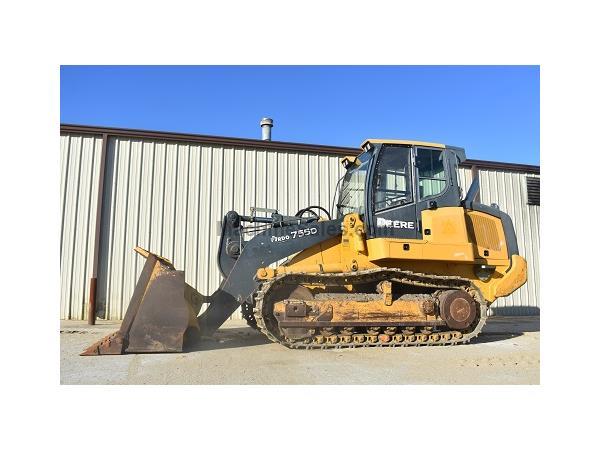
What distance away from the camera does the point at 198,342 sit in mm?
6891

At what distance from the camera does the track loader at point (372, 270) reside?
6.56 m

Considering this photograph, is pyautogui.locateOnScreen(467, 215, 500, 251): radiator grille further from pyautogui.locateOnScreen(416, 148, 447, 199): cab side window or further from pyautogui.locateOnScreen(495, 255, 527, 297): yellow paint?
pyautogui.locateOnScreen(416, 148, 447, 199): cab side window

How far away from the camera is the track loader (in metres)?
6.56

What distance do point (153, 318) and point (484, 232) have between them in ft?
18.2

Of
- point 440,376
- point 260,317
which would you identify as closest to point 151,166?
point 260,317

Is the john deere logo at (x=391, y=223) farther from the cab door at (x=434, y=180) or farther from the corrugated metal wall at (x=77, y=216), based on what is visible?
the corrugated metal wall at (x=77, y=216)

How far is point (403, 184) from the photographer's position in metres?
7.32

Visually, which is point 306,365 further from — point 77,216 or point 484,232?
point 77,216

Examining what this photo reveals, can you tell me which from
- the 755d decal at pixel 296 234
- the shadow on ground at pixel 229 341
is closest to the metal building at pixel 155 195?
the shadow on ground at pixel 229 341

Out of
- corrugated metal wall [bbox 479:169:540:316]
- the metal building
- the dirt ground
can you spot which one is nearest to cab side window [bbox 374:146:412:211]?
the dirt ground

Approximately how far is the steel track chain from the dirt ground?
16 centimetres

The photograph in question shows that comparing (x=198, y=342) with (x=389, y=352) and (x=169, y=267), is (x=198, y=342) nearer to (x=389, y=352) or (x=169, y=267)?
(x=169, y=267)

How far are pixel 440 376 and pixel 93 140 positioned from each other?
32.1 ft

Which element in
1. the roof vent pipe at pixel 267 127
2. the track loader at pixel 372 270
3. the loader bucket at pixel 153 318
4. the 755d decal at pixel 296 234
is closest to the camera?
the loader bucket at pixel 153 318
